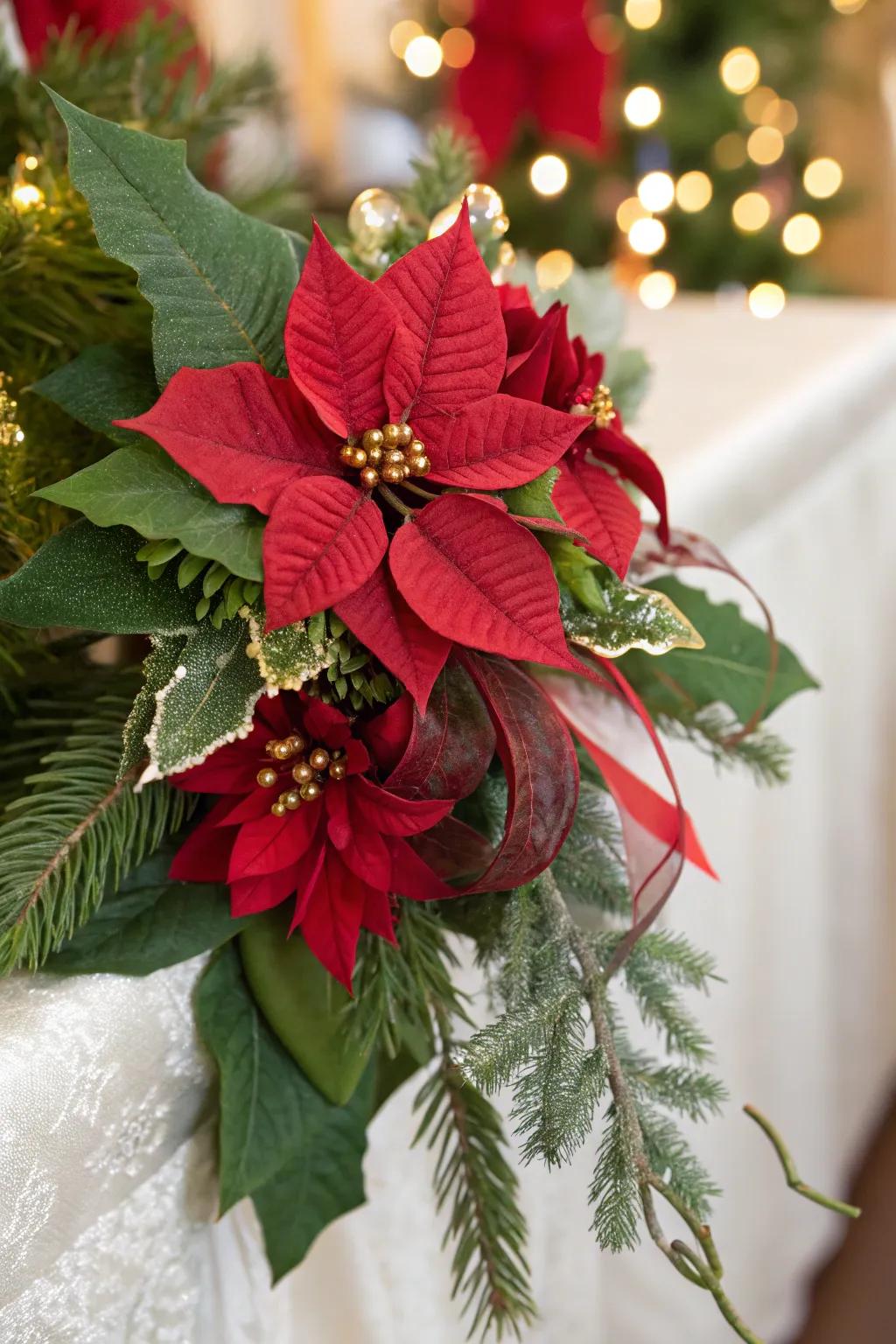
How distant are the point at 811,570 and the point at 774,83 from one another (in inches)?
45.3

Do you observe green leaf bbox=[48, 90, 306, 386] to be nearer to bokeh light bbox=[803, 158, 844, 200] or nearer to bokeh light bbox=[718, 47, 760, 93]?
bokeh light bbox=[718, 47, 760, 93]

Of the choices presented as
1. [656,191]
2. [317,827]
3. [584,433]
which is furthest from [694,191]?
[317,827]

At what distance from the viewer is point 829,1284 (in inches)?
37.0

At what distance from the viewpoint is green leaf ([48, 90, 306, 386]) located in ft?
0.94

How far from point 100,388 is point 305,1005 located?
0.65 ft

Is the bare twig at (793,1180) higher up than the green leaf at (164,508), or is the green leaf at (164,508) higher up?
the green leaf at (164,508)

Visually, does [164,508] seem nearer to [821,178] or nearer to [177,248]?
[177,248]

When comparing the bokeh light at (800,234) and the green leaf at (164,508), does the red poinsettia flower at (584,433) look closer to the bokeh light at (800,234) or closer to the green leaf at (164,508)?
the green leaf at (164,508)

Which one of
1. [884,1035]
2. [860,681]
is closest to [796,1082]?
[884,1035]

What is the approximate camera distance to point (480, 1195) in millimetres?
352

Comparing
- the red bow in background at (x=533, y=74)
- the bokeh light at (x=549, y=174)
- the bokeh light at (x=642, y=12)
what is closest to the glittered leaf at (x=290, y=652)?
the red bow in background at (x=533, y=74)

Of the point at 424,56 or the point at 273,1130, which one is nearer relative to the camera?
the point at 273,1130

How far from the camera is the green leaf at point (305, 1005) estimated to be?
1.12 feet

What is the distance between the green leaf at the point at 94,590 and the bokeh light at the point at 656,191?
58.3 inches
